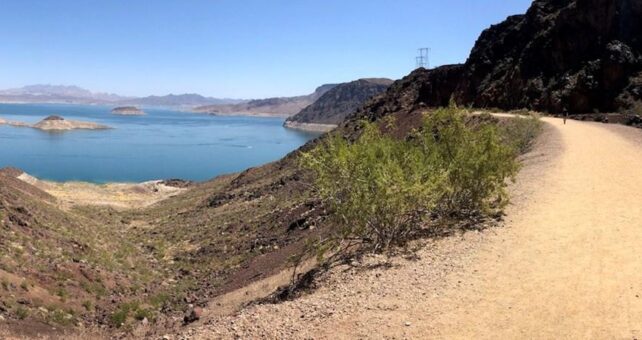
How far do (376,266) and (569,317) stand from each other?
4328 mm

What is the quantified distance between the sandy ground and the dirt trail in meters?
32.1

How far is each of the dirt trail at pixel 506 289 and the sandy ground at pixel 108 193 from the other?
32.1 metres

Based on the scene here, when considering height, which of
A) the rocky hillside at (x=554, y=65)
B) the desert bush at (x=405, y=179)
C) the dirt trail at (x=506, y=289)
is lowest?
the dirt trail at (x=506, y=289)

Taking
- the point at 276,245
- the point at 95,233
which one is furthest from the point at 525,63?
the point at 95,233

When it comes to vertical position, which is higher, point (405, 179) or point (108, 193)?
point (405, 179)

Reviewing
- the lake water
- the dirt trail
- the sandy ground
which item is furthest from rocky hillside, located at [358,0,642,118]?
the lake water

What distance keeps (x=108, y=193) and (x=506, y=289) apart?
157ft

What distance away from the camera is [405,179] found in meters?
12.5

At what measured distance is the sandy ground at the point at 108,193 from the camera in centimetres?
4391

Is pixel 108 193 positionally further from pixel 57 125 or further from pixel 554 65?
pixel 57 125

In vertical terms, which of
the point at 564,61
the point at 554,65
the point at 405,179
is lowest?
the point at 405,179

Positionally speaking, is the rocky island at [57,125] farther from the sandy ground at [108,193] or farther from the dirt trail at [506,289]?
the dirt trail at [506,289]

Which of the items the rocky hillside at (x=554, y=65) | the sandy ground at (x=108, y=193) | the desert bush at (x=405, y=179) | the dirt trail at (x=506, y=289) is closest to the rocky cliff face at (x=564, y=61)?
the rocky hillside at (x=554, y=65)

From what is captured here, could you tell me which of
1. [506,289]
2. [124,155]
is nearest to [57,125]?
[124,155]
